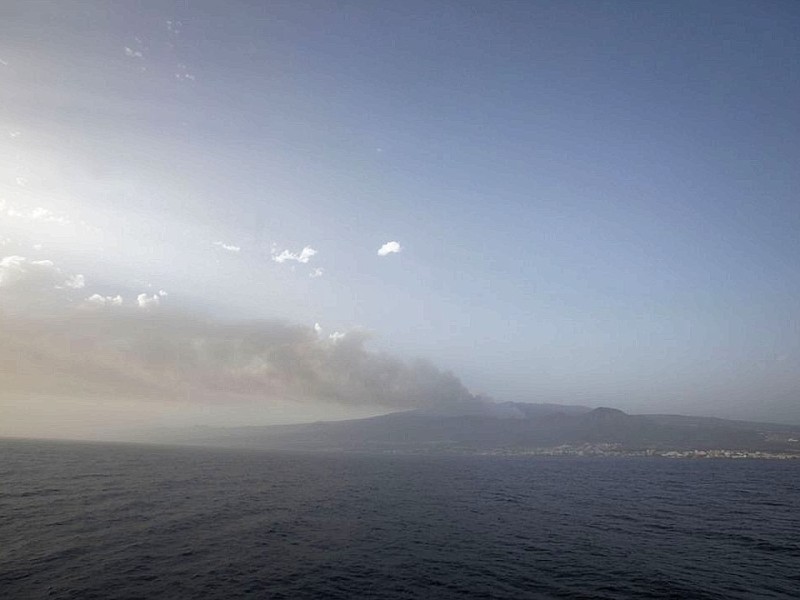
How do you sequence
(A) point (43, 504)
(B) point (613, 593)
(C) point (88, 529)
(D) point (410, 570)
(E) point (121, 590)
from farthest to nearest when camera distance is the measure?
(A) point (43, 504), (C) point (88, 529), (D) point (410, 570), (B) point (613, 593), (E) point (121, 590)

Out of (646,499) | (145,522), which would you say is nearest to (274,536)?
(145,522)

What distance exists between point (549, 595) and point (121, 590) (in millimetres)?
40291

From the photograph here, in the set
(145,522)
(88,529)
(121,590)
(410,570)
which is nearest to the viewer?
(121,590)

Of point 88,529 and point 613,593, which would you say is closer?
point 613,593

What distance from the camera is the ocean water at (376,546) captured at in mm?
41906

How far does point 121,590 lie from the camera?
38.8 meters

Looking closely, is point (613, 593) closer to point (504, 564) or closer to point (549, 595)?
point (549, 595)

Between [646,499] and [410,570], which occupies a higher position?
[410,570]

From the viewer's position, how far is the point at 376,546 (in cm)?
5703

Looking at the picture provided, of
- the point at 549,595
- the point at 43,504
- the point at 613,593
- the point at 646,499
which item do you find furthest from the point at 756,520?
the point at 43,504

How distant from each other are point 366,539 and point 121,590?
102 feet

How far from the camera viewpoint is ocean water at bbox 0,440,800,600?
41906 mm

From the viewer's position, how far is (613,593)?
41.9m

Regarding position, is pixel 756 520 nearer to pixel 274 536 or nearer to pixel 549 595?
pixel 549 595
